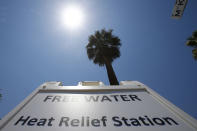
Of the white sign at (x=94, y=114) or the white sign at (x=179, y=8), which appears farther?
the white sign at (x=179, y=8)

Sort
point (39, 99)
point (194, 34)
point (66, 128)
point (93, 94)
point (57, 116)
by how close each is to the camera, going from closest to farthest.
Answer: point (66, 128)
point (57, 116)
point (39, 99)
point (93, 94)
point (194, 34)

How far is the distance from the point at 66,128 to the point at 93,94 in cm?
61

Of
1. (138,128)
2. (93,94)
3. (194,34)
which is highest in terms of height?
(194,34)

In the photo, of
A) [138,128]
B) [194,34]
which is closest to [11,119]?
[138,128]

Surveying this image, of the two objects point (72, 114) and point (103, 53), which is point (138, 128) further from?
point (103, 53)

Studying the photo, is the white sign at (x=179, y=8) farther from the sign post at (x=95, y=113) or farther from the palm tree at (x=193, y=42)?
the palm tree at (x=193, y=42)

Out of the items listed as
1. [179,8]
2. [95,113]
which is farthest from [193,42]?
[95,113]

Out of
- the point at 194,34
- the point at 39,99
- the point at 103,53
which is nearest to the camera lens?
the point at 39,99

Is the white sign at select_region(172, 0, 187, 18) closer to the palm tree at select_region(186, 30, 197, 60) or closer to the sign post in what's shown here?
the sign post

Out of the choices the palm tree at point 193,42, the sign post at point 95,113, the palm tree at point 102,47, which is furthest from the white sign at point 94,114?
the palm tree at point 193,42

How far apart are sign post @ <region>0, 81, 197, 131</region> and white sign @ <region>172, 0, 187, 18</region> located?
5.60m

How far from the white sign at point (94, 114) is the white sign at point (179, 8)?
18.6 ft

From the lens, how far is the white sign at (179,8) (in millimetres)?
5517

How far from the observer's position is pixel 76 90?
5.65 ft
